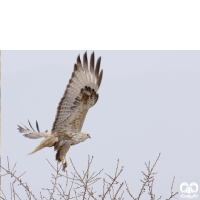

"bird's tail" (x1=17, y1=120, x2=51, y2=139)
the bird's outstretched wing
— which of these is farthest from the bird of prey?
"bird's tail" (x1=17, y1=120, x2=51, y2=139)

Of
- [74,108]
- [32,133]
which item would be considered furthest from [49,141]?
[32,133]

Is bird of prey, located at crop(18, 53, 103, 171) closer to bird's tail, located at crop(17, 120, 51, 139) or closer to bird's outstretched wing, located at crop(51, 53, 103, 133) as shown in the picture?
bird's outstretched wing, located at crop(51, 53, 103, 133)

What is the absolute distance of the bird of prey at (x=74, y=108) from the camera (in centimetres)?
332

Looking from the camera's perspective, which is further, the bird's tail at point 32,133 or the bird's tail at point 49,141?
the bird's tail at point 32,133

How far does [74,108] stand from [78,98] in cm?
10

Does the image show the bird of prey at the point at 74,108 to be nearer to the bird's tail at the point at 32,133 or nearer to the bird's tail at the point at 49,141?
the bird's tail at the point at 49,141

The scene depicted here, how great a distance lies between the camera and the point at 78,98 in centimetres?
334

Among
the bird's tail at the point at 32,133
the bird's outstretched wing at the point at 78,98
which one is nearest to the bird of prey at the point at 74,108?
the bird's outstretched wing at the point at 78,98

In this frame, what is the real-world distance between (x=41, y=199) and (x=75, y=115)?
101 centimetres

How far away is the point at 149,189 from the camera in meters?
2.19

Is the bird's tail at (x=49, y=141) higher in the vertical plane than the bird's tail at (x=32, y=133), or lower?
lower

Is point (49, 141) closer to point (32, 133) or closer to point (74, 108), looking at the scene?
point (74, 108)
